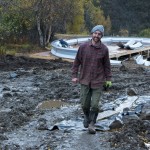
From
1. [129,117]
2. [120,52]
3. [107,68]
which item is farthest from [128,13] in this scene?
[107,68]

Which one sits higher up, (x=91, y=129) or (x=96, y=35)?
(x=96, y=35)

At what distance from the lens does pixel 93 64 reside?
7.25m

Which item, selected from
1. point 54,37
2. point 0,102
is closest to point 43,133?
point 0,102

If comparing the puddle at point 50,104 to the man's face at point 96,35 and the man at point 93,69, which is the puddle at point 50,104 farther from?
the man's face at point 96,35

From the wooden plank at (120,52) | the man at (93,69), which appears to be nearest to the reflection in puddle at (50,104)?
the man at (93,69)

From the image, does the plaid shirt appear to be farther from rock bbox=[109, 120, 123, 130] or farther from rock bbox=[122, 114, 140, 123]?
rock bbox=[122, 114, 140, 123]

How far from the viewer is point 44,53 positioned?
24.1m

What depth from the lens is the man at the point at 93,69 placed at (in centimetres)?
721

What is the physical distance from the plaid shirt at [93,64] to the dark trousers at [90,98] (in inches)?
4.2

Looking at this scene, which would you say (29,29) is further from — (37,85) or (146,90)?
(146,90)

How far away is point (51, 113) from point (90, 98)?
6.70ft

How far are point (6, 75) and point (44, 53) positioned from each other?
7798mm

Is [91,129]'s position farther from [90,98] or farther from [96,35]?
[96,35]

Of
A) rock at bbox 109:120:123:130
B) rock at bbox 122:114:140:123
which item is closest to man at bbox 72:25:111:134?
rock at bbox 109:120:123:130
